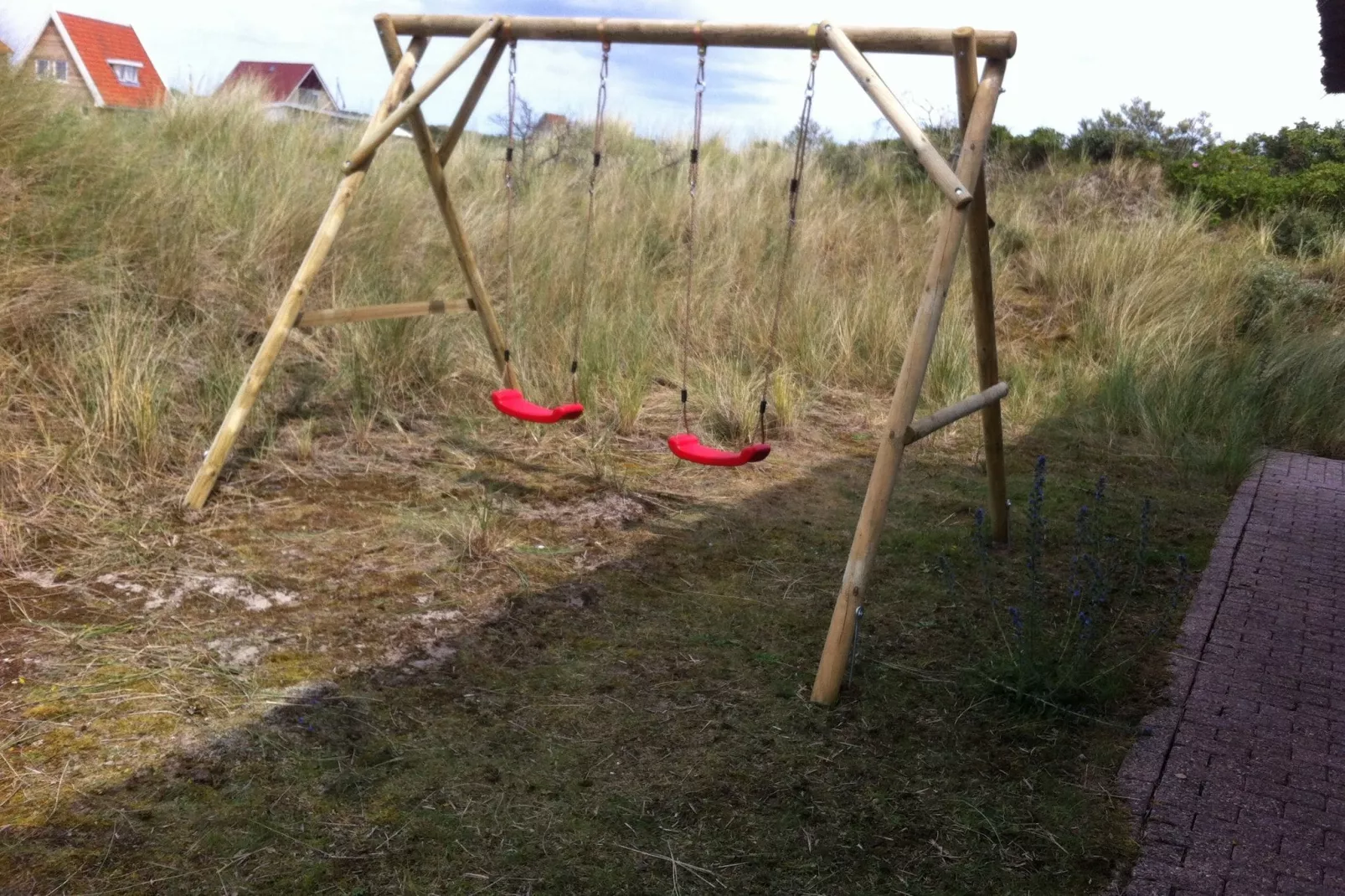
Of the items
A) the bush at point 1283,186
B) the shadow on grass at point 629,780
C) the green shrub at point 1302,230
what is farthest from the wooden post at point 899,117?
the green shrub at point 1302,230

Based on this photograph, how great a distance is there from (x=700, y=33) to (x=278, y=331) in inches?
74.5

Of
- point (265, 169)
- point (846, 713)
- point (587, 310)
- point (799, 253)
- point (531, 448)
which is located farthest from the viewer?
point (799, 253)

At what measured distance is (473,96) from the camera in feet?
15.6

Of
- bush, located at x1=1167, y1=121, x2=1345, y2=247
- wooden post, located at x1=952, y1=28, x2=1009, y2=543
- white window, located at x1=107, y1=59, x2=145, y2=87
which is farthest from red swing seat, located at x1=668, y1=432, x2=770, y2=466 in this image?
white window, located at x1=107, y1=59, x2=145, y2=87

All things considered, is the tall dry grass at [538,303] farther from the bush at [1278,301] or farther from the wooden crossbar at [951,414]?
the wooden crossbar at [951,414]

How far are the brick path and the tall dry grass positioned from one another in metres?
1.68

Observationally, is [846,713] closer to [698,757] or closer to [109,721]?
[698,757]

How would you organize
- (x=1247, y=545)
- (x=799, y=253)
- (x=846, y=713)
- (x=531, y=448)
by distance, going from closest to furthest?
(x=846, y=713) → (x=1247, y=545) → (x=531, y=448) → (x=799, y=253)

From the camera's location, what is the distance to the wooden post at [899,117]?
10.6ft

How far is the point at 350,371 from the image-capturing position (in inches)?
A: 228

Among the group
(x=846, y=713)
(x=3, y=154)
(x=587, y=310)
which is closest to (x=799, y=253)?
(x=587, y=310)

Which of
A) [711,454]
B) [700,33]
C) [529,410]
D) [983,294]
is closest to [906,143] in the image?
[983,294]

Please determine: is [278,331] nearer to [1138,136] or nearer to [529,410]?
[529,410]

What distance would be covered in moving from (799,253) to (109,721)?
21.6ft
